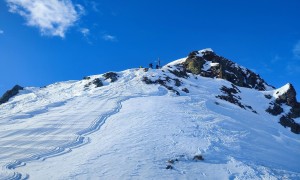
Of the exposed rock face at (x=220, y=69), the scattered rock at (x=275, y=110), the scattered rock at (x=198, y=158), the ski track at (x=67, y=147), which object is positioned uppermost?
the exposed rock face at (x=220, y=69)

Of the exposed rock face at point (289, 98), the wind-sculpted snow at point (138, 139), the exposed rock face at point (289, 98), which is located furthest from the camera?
the exposed rock face at point (289, 98)

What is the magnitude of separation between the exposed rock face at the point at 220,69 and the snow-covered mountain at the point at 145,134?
41.9 ft

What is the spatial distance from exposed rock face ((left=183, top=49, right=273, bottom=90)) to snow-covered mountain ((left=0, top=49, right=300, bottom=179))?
12.8 metres

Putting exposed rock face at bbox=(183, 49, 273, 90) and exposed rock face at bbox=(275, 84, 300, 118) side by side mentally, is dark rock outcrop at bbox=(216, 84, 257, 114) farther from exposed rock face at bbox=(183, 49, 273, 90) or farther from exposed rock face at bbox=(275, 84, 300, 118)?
exposed rock face at bbox=(183, 49, 273, 90)

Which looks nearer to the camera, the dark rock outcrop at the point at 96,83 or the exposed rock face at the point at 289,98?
the dark rock outcrop at the point at 96,83

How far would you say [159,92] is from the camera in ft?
141

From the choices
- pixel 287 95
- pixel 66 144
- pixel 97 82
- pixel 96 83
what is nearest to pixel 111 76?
pixel 97 82

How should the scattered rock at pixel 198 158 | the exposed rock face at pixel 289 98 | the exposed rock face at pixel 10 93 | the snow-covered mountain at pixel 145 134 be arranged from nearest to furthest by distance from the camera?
the snow-covered mountain at pixel 145 134, the scattered rock at pixel 198 158, the exposed rock face at pixel 10 93, the exposed rock face at pixel 289 98

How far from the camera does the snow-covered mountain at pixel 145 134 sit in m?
19.0

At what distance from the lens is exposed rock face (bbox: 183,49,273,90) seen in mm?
62737

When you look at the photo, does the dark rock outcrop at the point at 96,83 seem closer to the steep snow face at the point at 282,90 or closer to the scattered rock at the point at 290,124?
the scattered rock at the point at 290,124

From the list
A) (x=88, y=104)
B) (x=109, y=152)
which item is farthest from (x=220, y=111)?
(x=109, y=152)

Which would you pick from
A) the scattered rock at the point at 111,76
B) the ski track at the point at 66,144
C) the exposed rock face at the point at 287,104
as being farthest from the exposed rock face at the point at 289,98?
the ski track at the point at 66,144

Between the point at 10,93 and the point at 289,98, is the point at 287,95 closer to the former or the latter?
the point at 289,98
